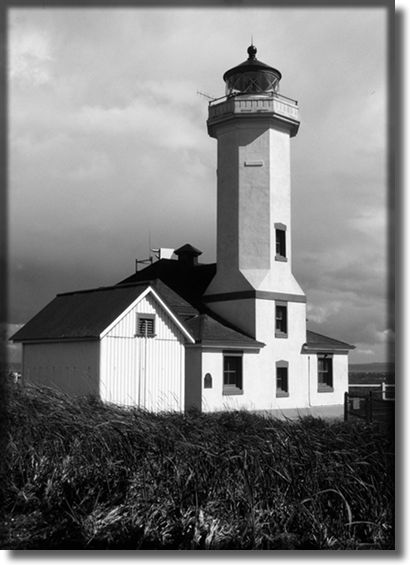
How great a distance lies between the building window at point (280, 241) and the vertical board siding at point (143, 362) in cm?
812

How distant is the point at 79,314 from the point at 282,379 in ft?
34.2

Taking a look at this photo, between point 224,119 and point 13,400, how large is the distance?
20.2m

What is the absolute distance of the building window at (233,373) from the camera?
85.4 feet

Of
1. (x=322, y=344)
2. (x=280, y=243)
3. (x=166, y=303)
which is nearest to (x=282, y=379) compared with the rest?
(x=322, y=344)

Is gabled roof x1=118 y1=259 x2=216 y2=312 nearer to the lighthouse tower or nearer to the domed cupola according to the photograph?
the lighthouse tower

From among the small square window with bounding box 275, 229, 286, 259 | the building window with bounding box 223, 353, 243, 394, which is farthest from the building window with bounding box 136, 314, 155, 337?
the small square window with bounding box 275, 229, 286, 259

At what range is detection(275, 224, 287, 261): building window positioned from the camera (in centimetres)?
2809

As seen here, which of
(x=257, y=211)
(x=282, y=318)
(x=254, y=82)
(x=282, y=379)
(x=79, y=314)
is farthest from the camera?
(x=254, y=82)

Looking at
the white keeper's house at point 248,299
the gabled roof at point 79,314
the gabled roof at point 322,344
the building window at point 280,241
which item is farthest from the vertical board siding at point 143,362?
the gabled roof at point 322,344

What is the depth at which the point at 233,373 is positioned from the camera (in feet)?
86.6

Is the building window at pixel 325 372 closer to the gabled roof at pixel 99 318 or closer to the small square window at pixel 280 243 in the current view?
the gabled roof at pixel 99 318

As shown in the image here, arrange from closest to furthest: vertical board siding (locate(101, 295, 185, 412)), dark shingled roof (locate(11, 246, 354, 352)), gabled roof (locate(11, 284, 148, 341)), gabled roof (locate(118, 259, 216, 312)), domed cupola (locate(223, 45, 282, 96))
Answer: vertical board siding (locate(101, 295, 185, 412)) < gabled roof (locate(11, 284, 148, 341)) < dark shingled roof (locate(11, 246, 354, 352)) < domed cupola (locate(223, 45, 282, 96)) < gabled roof (locate(118, 259, 216, 312))

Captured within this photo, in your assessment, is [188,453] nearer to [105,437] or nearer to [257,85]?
[105,437]

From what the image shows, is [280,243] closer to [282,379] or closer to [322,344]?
[322,344]
